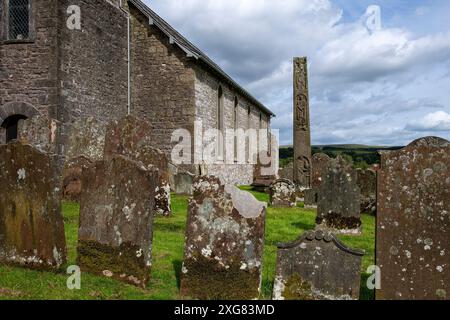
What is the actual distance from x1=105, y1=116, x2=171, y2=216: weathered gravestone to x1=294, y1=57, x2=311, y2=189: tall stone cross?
17.9ft

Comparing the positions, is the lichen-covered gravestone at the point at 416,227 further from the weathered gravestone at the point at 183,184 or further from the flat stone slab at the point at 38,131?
the weathered gravestone at the point at 183,184

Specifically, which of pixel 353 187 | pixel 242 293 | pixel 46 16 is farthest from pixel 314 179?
pixel 46 16

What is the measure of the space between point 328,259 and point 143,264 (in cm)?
213

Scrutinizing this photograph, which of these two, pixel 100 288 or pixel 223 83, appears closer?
pixel 100 288

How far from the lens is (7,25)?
14.4 meters

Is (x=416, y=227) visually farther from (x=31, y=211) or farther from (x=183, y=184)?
(x=183, y=184)

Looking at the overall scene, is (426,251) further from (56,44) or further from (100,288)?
(56,44)

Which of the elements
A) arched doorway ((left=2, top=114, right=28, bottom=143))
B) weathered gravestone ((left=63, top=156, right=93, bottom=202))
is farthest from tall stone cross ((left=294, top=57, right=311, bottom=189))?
arched doorway ((left=2, top=114, right=28, bottom=143))

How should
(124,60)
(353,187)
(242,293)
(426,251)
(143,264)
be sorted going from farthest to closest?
(124,60) < (353,187) < (143,264) < (242,293) < (426,251)

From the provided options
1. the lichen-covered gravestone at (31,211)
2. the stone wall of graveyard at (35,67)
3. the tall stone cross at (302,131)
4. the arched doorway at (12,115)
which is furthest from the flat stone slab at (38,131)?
the tall stone cross at (302,131)

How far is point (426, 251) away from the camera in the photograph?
4.38 meters

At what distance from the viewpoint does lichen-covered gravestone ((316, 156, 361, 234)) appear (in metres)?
9.10

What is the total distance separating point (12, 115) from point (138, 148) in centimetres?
675

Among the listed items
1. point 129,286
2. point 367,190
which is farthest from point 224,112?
point 129,286
